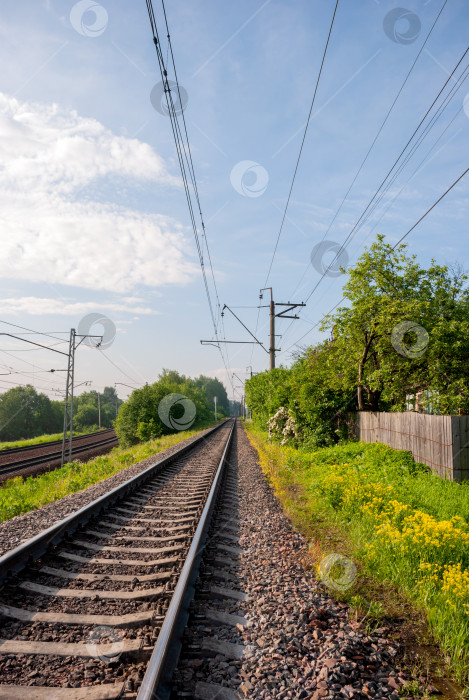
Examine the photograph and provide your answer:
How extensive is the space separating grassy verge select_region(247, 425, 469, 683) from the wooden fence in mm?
350

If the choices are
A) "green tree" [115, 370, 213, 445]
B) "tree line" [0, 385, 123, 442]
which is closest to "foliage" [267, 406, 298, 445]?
"green tree" [115, 370, 213, 445]

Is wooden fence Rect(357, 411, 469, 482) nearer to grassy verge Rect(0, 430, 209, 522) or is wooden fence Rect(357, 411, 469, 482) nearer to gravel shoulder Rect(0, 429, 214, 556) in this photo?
gravel shoulder Rect(0, 429, 214, 556)

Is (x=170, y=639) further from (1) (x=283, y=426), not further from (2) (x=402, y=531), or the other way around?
(1) (x=283, y=426)

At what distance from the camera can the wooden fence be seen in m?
8.59

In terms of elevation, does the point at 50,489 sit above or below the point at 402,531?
below

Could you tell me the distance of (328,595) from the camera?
432 cm

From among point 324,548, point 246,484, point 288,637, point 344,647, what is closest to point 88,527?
point 324,548

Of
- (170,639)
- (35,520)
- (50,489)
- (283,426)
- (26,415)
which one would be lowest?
(26,415)

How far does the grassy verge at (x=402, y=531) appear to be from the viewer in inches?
150

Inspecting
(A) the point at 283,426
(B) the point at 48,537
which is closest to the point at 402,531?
(B) the point at 48,537

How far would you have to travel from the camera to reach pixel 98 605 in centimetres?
388

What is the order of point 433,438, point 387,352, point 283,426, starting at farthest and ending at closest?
1. point 283,426
2. point 387,352
3. point 433,438

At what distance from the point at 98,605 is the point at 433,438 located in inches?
319

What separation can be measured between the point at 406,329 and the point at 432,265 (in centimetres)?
307
